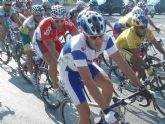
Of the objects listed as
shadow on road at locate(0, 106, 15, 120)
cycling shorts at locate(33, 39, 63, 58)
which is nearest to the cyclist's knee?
shadow on road at locate(0, 106, 15, 120)

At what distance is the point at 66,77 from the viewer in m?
5.35

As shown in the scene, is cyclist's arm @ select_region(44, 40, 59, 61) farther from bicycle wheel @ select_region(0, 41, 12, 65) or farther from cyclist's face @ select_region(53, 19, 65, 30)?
bicycle wheel @ select_region(0, 41, 12, 65)

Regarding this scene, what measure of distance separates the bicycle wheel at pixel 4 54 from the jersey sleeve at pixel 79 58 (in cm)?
697

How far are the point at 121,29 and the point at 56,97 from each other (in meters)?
3.76

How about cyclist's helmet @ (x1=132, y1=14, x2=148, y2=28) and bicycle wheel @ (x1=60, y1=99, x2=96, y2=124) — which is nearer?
bicycle wheel @ (x1=60, y1=99, x2=96, y2=124)

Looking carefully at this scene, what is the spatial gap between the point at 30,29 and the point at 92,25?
16.3 ft

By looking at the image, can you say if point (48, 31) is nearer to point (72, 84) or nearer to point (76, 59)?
point (72, 84)

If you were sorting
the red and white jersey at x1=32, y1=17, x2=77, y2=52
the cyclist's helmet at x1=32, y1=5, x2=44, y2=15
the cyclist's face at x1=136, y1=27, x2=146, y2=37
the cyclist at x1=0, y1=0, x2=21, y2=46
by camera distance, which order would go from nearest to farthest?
1. the red and white jersey at x1=32, y1=17, x2=77, y2=52
2. the cyclist's face at x1=136, y1=27, x2=146, y2=37
3. the cyclist's helmet at x1=32, y1=5, x2=44, y2=15
4. the cyclist at x1=0, y1=0, x2=21, y2=46

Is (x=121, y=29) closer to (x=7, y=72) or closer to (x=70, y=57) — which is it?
(x=7, y=72)

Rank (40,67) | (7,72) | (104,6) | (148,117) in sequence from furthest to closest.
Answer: (104,6) < (7,72) < (40,67) < (148,117)

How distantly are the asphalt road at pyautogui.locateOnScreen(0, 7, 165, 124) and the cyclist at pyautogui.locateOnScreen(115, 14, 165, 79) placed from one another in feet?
2.76

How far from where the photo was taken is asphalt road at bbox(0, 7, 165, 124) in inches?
278

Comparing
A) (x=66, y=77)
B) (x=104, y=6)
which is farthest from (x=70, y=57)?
(x=104, y=6)

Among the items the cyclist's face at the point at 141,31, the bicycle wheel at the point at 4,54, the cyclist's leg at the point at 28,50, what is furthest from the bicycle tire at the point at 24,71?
the cyclist's face at the point at 141,31
